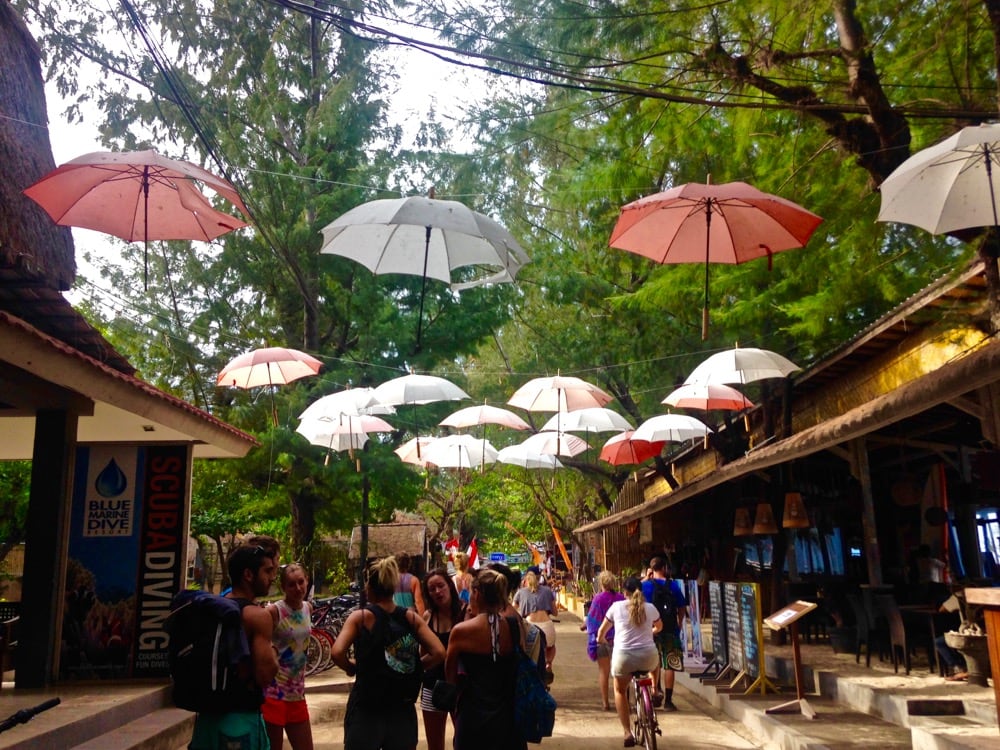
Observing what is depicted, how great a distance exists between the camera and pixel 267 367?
14.4 meters

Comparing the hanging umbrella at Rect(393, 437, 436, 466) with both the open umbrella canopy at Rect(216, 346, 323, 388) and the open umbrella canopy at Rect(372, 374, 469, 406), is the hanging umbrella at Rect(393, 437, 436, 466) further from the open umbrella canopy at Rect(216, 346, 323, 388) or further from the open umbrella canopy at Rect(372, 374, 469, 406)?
the open umbrella canopy at Rect(216, 346, 323, 388)

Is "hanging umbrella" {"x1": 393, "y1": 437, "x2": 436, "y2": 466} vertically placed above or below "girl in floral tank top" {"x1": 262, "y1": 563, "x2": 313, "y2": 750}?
above

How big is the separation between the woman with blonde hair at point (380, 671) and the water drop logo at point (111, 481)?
5874 millimetres

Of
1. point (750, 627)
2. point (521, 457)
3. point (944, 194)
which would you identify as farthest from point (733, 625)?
point (521, 457)

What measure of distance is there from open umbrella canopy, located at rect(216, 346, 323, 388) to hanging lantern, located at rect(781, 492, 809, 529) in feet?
Result: 25.6

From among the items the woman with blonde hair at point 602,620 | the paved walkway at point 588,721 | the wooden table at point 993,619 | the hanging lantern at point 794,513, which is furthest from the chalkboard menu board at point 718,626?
the wooden table at point 993,619

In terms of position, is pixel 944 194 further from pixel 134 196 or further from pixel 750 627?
pixel 134 196

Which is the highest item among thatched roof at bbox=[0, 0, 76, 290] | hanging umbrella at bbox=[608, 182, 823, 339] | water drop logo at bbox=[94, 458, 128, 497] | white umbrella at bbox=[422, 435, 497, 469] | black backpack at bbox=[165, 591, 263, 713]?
thatched roof at bbox=[0, 0, 76, 290]

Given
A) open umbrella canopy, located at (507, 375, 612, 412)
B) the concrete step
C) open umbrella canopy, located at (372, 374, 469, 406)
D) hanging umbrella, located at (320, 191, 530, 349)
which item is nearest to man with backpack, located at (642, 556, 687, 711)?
hanging umbrella, located at (320, 191, 530, 349)

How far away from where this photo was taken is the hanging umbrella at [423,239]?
324 inches

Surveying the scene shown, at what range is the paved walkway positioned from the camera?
9.12 m

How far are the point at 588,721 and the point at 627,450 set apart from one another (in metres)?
9.56

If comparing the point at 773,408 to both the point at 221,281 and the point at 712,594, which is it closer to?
the point at 712,594

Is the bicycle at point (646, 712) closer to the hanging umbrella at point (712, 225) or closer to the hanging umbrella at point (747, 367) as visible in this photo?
the hanging umbrella at point (712, 225)
